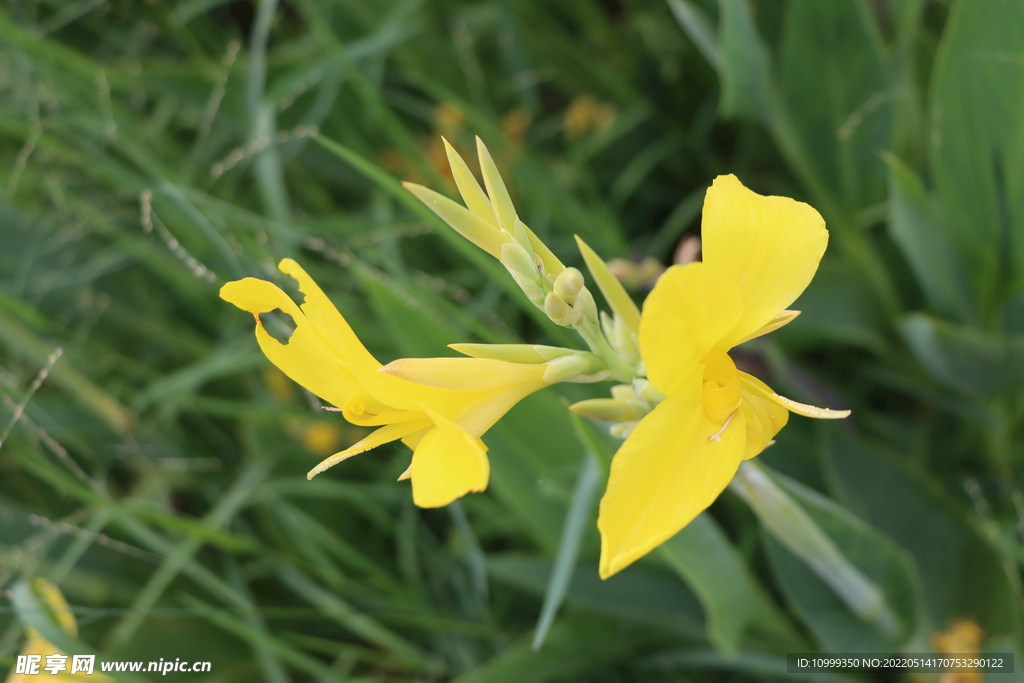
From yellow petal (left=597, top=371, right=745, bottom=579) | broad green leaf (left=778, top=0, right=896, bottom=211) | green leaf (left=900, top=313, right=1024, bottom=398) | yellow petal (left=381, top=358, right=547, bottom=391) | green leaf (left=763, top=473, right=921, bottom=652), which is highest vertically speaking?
broad green leaf (left=778, top=0, right=896, bottom=211)

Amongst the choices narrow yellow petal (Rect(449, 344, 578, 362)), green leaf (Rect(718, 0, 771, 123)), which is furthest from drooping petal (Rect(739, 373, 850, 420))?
green leaf (Rect(718, 0, 771, 123))

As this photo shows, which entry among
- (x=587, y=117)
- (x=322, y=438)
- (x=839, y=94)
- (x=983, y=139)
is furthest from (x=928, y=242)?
(x=322, y=438)

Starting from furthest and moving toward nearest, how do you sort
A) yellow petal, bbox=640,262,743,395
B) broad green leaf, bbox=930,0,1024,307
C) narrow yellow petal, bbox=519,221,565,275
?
broad green leaf, bbox=930,0,1024,307 → narrow yellow petal, bbox=519,221,565,275 → yellow petal, bbox=640,262,743,395

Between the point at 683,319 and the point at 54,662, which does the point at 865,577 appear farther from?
the point at 54,662

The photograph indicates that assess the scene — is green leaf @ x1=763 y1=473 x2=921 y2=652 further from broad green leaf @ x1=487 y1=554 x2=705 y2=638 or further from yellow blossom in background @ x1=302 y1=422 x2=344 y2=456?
yellow blossom in background @ x1=302 y1=422 x2=344 y2=456

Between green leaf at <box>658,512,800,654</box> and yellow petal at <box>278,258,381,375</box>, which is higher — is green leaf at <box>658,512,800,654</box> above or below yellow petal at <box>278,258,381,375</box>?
below

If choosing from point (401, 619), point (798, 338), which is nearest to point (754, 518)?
point (798, 338)

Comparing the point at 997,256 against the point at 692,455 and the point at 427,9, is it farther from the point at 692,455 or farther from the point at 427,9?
the point at 427,9

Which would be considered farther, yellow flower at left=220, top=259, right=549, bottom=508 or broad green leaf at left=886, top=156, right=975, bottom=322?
broad green leaf at left=886, top=156, right=975, bottom=322

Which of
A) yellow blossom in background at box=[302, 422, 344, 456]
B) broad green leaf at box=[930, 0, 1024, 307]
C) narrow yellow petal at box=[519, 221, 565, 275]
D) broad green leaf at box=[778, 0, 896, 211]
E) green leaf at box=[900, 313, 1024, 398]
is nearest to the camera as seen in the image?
narrow yellow petal at box=[519, 221, 565, 275]
